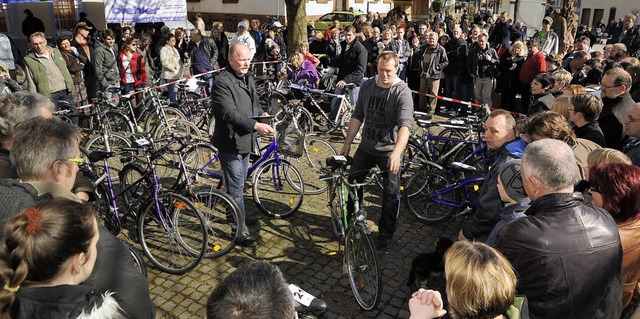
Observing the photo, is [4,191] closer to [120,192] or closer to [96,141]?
[120,192]

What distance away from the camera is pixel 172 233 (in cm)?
443

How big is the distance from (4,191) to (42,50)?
6043 millimetres

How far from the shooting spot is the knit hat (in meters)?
2.87

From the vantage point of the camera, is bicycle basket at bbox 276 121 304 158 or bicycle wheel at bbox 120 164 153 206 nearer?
bicycle wheel at bbox 120 164 153 206

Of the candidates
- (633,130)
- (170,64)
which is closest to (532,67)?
(633,130)

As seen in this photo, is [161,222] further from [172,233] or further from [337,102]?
[337,102]

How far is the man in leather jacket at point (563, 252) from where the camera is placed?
214 centimetres

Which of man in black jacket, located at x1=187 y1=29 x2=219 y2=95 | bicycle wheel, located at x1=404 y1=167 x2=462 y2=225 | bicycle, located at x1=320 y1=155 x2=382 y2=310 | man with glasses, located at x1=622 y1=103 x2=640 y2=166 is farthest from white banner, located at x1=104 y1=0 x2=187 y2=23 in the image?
man with glasses, located at x1=622 y1=103 x2=640 y2=166

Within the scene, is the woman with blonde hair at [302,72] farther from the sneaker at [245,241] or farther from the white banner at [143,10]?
the white banner at [143,10]

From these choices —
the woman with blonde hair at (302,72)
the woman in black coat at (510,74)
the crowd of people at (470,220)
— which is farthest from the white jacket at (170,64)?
the woman in black coat at (510,74)

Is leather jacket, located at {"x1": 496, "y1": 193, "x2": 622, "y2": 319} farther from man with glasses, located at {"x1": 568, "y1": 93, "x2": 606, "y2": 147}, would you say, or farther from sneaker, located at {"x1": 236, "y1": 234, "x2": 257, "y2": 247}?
sneaker, located at {"x1": 236, "y1": 234, "x2": 257, "y2": 247}

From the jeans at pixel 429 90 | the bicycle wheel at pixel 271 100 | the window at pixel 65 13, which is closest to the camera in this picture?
the bicycle wheel at pixel 271 100

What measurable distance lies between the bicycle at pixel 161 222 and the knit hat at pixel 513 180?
2.57 metres

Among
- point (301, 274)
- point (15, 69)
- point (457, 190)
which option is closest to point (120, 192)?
point (301, 274)
